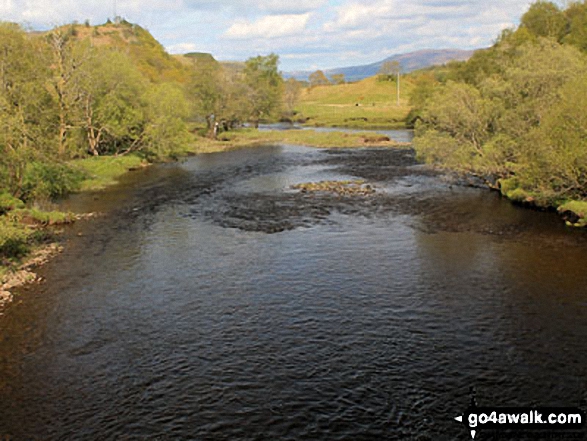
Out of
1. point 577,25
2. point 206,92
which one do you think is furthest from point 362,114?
point 577,25

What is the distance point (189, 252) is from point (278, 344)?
14937 millimetres

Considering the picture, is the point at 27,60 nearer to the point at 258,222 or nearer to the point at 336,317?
the point at 258,222

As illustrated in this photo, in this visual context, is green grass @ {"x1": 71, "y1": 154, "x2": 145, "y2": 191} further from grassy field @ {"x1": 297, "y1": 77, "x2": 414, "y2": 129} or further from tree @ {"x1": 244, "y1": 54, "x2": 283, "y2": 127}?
grassy field @ {"x1": 297, "y1": 77, "x2": 414, "y2": 129}

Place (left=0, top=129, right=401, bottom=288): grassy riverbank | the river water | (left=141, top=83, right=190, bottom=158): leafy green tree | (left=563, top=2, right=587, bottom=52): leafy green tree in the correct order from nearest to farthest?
the river water, (left=0, top=129, right=401, bottom=288): grassy riverbank, (left=141, top=83, right=190, bottom=158): leafy green tree, (left=563, top=2, right=587, bottom=52): leafy green tree

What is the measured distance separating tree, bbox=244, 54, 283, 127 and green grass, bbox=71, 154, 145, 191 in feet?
213

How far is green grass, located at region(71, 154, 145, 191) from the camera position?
6025 centimetres

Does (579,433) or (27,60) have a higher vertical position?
(27,60)

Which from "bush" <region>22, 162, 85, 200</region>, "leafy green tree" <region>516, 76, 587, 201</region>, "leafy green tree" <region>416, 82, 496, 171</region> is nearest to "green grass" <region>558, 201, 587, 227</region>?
"leafy green tree" <region>516, 76, 587, 201</region>

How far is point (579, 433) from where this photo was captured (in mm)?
16438

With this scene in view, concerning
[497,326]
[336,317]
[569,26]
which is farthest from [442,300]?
[569,26]

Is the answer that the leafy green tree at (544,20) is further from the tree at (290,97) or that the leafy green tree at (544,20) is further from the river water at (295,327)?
the tree at (290,97)

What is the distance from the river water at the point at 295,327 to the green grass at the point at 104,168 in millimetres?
17612

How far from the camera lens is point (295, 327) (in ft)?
79.6

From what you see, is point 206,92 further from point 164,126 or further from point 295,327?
point 295,327
